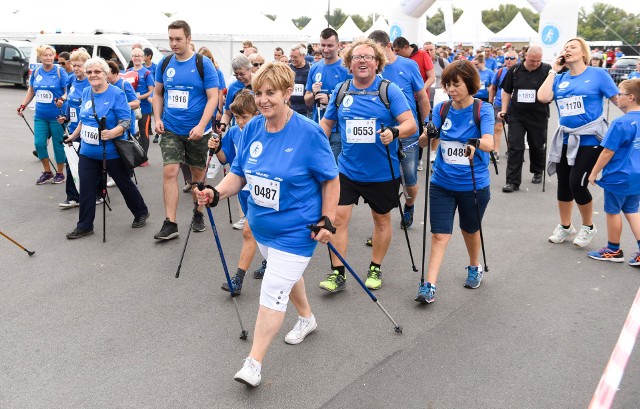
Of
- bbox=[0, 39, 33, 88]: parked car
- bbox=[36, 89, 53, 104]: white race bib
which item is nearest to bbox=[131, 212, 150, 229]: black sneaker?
bbox=[36, 89, 53, 104]: white race bib

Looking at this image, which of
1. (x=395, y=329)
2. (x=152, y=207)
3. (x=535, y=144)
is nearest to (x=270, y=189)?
(x=395, y=329)

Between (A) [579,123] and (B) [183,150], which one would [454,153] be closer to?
(A) [579,123]

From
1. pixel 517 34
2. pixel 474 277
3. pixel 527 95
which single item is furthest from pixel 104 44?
pixel 517 34

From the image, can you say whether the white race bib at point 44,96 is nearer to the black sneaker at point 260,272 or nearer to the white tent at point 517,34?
the black sneaker at point 260,272

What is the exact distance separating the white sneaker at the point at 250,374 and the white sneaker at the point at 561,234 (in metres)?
4.06

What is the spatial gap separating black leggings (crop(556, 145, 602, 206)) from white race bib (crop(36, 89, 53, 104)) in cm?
657

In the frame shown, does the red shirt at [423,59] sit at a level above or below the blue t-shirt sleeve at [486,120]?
above

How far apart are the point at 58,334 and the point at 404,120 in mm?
2977

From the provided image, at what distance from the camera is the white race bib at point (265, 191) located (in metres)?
3.47

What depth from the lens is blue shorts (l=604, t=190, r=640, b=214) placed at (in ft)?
18.7

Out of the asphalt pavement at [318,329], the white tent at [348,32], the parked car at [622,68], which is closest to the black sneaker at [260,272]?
the asphalt pavement at [318,329]

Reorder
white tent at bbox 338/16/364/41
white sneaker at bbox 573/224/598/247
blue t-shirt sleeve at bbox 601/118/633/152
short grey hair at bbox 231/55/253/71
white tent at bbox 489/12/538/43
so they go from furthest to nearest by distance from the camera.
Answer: white tent at bbox 489/12/538/43
white tent at bbox 338/16/364/41
short grey hair at bbox 231/55/253/71
white sneaker at bbox 573/224/598/247
blue t-shirt sleeve at bbox 601/118/633/152

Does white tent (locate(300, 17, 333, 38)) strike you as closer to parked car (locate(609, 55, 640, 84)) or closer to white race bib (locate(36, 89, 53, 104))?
parked car (locate(609, 55, 640, 84))

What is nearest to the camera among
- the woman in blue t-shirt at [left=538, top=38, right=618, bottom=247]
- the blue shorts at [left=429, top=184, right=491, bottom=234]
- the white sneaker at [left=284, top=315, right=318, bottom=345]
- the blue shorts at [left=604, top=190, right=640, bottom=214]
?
the white sneaker at [left=284, top=315, right=318, bottom=345]
